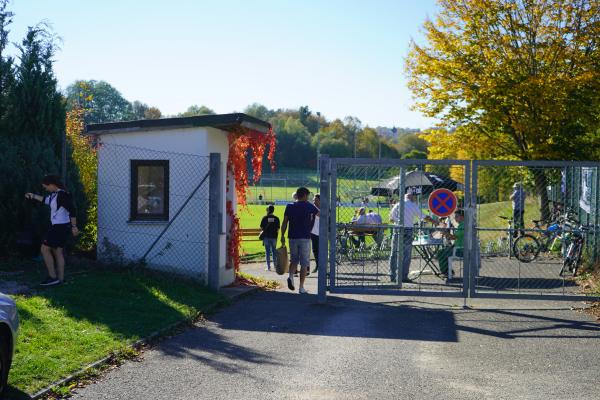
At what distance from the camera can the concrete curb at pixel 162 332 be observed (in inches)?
252

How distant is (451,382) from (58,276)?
606 cm

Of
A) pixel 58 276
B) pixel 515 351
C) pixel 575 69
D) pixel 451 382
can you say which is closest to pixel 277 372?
pixel 451 382

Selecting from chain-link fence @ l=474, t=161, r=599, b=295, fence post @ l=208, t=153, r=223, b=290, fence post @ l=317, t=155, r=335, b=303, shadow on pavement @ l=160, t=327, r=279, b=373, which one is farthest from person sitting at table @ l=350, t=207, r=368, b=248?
shadow on pavement @ l=160, t=327, r=279, b=373

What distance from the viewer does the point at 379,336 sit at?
30.7ft

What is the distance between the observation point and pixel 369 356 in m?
8.17

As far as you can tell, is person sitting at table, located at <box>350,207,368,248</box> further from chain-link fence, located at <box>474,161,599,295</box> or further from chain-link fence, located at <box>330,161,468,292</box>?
chain-link fence, located at <box>474,161,599,295</box>

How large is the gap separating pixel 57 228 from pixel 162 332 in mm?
2841

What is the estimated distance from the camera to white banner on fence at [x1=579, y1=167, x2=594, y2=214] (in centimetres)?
1565

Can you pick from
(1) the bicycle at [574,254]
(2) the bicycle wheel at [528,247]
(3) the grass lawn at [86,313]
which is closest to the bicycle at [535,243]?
(2) the bicycle wheel at [528,247]

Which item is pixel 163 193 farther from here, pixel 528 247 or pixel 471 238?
pixel 528 247

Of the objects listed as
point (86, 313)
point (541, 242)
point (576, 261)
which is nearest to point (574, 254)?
point (576, 261)

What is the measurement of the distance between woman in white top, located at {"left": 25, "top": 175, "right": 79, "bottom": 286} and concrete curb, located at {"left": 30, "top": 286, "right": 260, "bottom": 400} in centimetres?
Result: 218

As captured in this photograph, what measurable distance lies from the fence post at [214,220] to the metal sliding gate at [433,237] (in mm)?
1692

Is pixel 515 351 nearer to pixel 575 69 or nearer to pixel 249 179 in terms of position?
pixel 249 179
